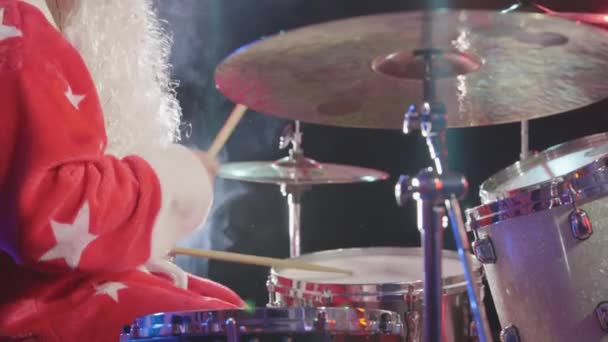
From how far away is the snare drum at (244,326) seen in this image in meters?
0.97

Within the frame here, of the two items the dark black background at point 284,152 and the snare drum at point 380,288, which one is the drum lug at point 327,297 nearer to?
the snare drum at point 380,288

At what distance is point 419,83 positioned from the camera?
128 cm

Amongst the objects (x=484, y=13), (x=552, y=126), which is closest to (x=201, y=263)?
(x=552, y=126)

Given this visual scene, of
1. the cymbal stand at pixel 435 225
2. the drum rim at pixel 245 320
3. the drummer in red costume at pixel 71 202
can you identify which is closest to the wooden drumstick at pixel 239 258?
the drummer in red costume at pixel 71 202

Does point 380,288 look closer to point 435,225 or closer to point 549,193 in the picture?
point 549,193

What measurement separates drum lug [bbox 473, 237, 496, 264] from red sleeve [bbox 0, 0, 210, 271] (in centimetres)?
84

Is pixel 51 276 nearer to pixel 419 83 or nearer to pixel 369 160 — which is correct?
pixel 419 83

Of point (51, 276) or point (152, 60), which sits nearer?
point (51, 276)

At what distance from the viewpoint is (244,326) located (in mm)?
973

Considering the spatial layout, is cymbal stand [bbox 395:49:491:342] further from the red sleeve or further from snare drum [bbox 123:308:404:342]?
the red sleeve

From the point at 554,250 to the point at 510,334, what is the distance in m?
0.27

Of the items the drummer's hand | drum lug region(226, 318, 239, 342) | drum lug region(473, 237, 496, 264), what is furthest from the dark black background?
drum lug region(226, 318, 239, 342)

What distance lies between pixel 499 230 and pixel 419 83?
455 mm

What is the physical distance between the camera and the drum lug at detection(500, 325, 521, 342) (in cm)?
156
